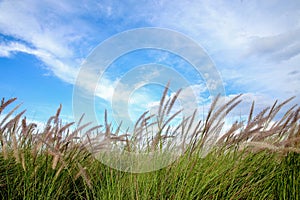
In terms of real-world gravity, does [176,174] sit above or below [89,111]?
below

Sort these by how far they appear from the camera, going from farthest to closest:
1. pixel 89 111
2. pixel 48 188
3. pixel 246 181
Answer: pixel 89 111 < pixel 48 188 < pixel 246 181

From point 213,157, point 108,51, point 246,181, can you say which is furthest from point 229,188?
point 108,51

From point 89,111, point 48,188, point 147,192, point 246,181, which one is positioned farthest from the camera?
point 89,111

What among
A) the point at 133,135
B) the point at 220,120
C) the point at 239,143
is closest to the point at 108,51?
the point at 133,135

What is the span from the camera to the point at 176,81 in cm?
298

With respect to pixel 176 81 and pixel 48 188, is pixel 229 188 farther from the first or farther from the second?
pixel 48 188

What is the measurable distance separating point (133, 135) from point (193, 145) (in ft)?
2.15

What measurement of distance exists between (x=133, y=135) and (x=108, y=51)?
986mm

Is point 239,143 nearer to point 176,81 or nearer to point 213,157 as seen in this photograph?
point 213,157

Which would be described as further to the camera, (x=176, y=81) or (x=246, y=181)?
(x=176, y=81)

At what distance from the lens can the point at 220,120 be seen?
270cm

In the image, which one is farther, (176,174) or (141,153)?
(141,153)

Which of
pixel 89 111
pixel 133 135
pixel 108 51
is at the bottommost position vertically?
pixel 133 135

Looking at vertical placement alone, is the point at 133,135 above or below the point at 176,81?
below
